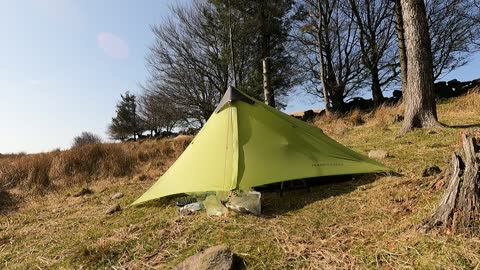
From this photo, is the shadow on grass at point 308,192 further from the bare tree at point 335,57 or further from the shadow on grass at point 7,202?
the bare tree at point 335,57

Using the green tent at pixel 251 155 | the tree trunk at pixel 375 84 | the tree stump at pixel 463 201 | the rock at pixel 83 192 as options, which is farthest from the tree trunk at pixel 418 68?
the tree trunk at pixel 375 84

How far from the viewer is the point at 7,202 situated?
6.31 m

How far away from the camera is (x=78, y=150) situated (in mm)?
8664

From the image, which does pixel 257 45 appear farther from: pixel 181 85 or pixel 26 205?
pixel 26 205

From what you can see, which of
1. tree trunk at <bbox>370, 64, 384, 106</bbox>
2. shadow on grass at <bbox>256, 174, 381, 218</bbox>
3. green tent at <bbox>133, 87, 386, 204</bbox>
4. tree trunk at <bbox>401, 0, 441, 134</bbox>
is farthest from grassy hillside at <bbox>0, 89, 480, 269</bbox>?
tree trunk at <bbox>370, 64, 384, 106</bbox>

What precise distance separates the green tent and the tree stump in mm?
1743

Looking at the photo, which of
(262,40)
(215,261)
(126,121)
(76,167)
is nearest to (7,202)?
(76,167)

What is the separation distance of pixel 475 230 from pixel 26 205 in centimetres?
652

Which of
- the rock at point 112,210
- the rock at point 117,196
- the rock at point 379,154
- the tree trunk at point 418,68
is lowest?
the rock at point 112,210

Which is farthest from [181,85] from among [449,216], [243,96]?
[449,216]

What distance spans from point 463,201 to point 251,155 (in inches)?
88.8

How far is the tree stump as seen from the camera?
2.23 meters

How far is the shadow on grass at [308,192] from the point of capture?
147 inches

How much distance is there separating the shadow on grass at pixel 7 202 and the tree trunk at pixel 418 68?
23.4 feet
